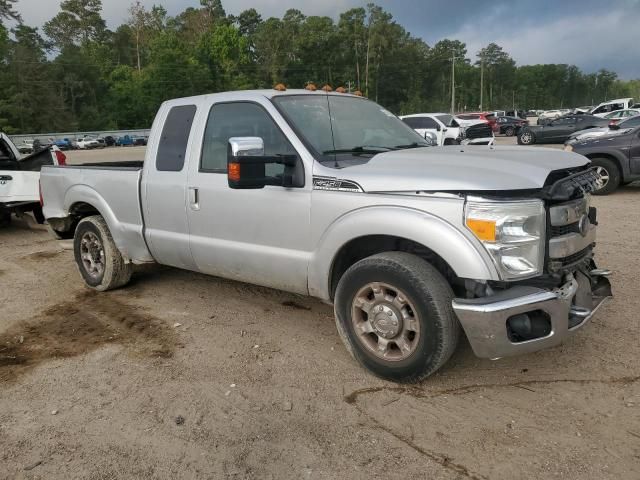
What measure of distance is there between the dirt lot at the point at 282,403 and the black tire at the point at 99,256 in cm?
57

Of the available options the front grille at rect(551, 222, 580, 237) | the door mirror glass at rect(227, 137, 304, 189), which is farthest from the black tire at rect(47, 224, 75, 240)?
the front grille at rect(551, 222, 580, 237)

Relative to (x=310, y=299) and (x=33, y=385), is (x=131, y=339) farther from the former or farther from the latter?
(x=310, y=299)

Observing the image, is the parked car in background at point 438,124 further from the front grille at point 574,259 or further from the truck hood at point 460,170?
the front grille at point 574,259

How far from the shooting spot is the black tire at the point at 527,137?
2449cm

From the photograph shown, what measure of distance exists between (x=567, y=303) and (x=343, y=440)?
1473 millimetres

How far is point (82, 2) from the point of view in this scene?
10069cm

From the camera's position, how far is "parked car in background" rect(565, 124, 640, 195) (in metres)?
10.4

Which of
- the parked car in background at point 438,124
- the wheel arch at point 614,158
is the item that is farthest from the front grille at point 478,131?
the wheel arch at point 614,158

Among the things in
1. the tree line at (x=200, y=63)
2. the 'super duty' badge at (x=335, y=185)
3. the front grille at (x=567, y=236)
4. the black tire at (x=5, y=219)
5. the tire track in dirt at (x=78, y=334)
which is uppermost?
the tree line at (x=200, y=63)

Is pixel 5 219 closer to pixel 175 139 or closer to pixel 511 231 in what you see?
pixel 175 139

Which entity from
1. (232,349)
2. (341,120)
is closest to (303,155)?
(341,120)

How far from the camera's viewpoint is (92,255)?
5.80m

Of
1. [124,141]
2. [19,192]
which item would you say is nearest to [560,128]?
[19,192]

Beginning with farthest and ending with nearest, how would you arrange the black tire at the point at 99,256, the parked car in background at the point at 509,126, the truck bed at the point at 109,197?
the parked car in background at the point at 509,126 < the black tire at the point at 99,256 < the truck bed at the point at 109,197
